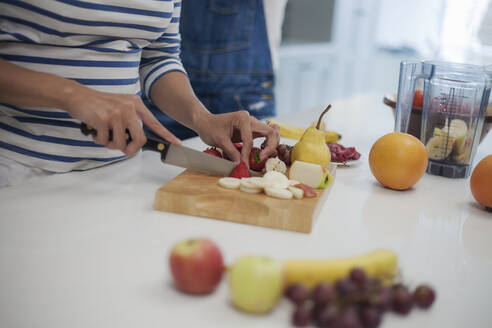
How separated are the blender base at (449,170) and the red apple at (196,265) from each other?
0.83m

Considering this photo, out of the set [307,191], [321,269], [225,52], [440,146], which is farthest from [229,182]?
[225,52]

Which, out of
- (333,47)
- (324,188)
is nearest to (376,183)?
(324,188)

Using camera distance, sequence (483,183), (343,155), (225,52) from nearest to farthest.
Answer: (483,183)
(343,155)
(225,52)

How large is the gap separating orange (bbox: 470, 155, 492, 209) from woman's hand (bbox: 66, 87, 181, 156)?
2.34 feet

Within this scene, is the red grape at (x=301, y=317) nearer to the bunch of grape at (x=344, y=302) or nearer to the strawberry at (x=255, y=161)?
the bunch of grape at (x=344, y=302)

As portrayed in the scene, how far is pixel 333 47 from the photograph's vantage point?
4648mm

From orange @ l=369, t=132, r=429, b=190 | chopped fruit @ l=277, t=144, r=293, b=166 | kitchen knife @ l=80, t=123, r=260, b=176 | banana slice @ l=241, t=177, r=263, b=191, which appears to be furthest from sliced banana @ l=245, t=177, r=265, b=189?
orange @ l=369, t=132, r=429, b=190

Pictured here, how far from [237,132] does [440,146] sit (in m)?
0.53

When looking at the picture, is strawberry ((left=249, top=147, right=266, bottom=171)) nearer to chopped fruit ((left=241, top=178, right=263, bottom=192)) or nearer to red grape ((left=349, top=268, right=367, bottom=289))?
chopped fruit ((left=241, top=178, right=263, bottom=192))

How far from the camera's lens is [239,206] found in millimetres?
907

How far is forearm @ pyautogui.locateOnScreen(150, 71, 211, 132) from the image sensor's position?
4.11 feet

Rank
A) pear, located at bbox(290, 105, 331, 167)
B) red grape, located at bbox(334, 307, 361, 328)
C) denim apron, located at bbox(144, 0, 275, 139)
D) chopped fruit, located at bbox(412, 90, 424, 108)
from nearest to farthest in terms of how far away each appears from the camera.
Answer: red grape, located at bbox(334, 307, 361, 328), pear, located at bbox(290, 105, 331, 167), chopped fruit, located at bbox(412, 90, 424, 108), denim apron, located at bbox(144, 0, 275, 139)

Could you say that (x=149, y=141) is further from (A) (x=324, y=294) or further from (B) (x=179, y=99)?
(A) (x=324, y=294)

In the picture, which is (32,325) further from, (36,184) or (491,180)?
(491,180)
